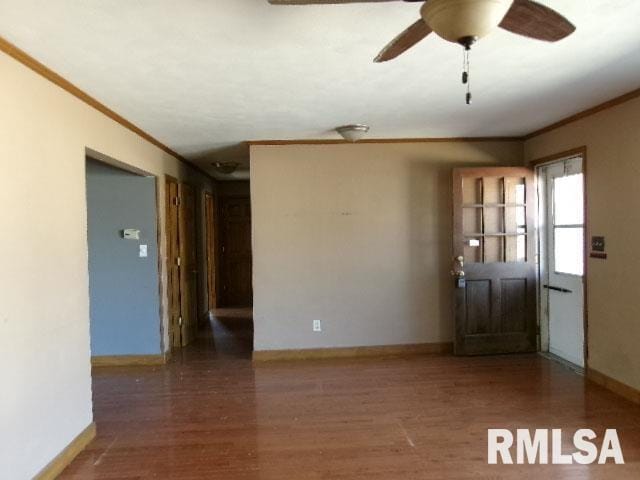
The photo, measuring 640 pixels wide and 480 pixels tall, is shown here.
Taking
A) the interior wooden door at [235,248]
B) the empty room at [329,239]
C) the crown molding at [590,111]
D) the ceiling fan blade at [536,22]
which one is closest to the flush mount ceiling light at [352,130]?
the empty room at [329,239]

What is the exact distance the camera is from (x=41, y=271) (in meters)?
2.49

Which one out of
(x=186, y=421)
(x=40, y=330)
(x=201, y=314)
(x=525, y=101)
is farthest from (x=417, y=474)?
(x=201, y=314)

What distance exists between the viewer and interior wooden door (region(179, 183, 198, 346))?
562 cm

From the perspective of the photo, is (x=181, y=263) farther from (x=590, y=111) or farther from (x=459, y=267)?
(x=590, y=111)

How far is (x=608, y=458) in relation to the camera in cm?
268

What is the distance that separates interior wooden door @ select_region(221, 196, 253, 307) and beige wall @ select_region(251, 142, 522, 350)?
3856mm

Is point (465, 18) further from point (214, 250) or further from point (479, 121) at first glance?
point (214, 250)

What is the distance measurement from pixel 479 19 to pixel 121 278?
14.2 ft

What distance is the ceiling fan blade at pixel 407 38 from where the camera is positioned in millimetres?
1703

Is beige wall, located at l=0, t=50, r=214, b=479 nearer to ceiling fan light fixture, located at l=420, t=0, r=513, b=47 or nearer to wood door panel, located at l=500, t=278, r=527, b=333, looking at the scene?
ceiling fan light fixture, located at l=420, t=0, r=513, b=47

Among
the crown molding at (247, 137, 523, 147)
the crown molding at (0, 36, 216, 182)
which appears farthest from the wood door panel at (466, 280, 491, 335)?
the crown molding at (0, 36, 216, 182)

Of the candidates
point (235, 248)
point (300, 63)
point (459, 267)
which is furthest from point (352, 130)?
point (235, 248)

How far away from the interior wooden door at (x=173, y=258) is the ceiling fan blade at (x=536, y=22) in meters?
4.18

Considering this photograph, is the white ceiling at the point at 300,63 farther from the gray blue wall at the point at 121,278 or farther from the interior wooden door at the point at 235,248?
the interior wooden door at the point at 235,248
